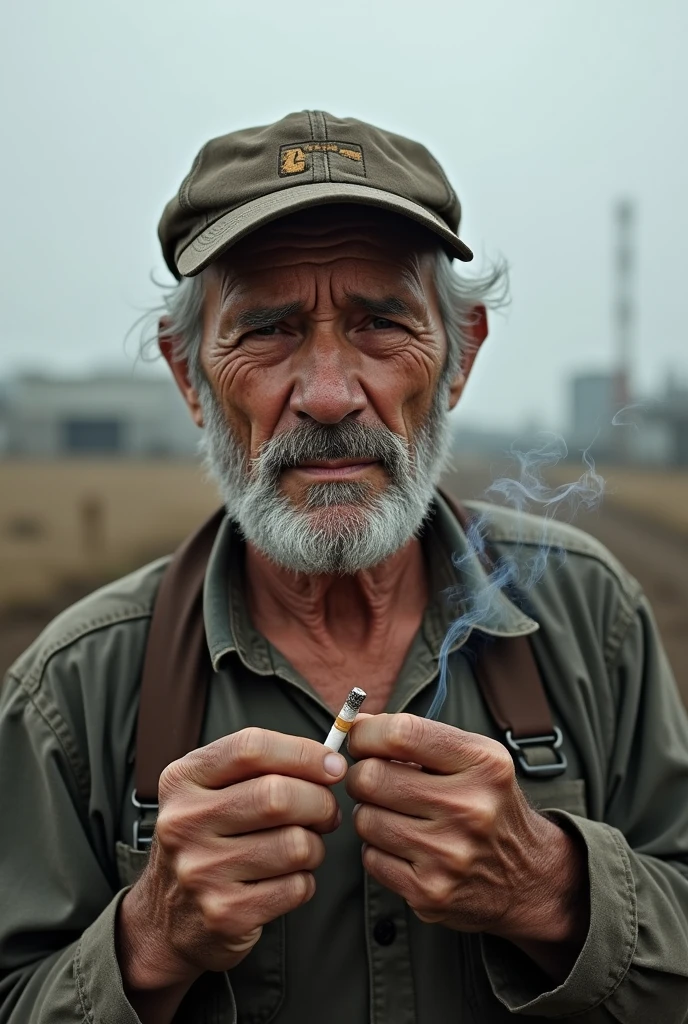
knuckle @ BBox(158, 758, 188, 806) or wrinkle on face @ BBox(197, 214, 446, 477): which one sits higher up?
wrinkle on face @ BBox(197, 214, 446, 477)

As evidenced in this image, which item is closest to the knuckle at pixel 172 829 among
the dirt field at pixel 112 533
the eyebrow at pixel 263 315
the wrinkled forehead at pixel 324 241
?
the eyebrow at pixel 263 315

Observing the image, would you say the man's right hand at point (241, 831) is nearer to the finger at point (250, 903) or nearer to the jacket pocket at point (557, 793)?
the finger at point (250, 903)

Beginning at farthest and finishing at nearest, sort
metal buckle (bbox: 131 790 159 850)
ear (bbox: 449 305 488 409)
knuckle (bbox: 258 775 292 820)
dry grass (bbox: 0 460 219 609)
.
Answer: dry grass (bbox: 0 460 219 609), ear (bbox: 449 305 488 409), metal buckle (bbox: 131 790 159 850), knuckle (bbox: 258 775 292 820)

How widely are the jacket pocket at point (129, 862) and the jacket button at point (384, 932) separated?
1.93 feet

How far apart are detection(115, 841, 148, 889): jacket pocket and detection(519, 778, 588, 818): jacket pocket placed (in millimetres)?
967

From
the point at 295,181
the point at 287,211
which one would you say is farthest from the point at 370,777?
the point at 295,181

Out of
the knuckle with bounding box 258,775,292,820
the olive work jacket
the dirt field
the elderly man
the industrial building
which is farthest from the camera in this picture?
the industrial building

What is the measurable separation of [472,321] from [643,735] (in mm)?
1377

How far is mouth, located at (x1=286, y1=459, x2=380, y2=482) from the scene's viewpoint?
7.35 ft

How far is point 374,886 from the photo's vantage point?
209 cm

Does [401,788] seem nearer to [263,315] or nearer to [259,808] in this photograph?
[259,808]

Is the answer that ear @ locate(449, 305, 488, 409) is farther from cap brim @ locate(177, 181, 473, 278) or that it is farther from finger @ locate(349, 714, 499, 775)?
finger @ locate(349, 714, 499, 775)

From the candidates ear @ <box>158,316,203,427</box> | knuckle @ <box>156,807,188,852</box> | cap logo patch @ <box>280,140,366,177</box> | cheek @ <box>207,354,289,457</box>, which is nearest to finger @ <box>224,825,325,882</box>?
knuckle @ <box>156,807,188,852</box>

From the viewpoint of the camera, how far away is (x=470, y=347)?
9.11 ft
